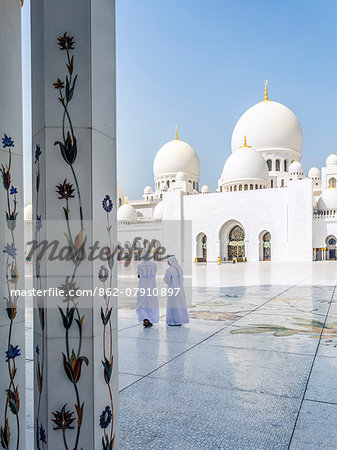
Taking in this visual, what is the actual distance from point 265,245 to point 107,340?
2555 centimetres

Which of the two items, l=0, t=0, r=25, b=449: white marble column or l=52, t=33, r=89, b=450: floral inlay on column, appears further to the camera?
l=0, t=0, r=25, b=449: white marble column

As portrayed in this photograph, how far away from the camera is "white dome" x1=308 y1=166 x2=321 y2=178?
115 ft

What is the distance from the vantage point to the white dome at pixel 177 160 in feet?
119

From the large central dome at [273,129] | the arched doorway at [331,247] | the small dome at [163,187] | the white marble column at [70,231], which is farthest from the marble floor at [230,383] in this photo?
the small dome at [163,187]

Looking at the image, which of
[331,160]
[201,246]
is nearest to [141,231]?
[201,246]

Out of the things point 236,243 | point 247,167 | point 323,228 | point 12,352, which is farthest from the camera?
point 247,167

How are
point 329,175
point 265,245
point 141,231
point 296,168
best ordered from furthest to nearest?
point 141,231
point 329,175
point 296,168
point 265,245

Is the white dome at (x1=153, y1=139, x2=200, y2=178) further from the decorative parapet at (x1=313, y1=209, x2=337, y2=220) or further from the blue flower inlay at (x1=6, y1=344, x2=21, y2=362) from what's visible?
the blue flower inlay at (x1=6, y1=344, x2=21, y2=362)

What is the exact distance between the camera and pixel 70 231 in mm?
1534

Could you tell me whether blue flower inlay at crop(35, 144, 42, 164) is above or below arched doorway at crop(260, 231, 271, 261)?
above

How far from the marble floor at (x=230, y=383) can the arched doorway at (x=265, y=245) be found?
20.8 metres

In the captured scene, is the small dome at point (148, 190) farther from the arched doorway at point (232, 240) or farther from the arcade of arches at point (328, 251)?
the arcade of arches at point (328, 251)

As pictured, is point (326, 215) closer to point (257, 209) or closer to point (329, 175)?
point (257, 209)

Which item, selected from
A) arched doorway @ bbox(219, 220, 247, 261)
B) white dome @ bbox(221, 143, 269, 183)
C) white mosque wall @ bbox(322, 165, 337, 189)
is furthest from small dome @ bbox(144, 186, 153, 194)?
white mosque wall @ bbox(322, 165, 337, 189)
